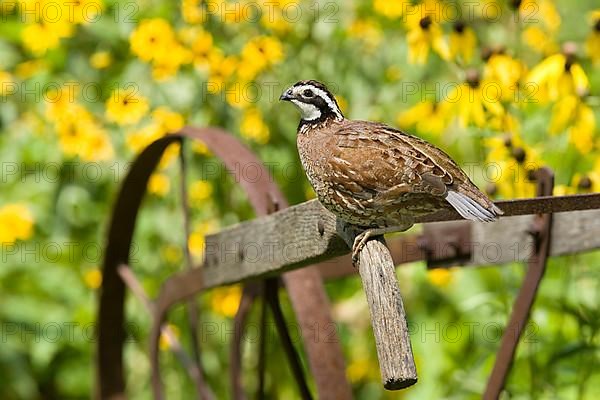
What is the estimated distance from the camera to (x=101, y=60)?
3797mm

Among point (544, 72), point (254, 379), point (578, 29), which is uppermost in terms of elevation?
point (544, 72)

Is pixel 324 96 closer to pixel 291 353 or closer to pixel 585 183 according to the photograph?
pixel 291 353

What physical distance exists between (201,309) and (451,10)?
1.45m

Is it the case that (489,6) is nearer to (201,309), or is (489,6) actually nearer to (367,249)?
(201,309)

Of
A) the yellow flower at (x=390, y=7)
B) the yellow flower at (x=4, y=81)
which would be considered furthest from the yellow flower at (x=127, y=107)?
the yellow flower at (x=390, y=7)

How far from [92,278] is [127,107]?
598mm

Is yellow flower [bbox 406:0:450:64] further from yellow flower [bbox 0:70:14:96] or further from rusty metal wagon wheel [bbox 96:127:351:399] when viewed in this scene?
yellow flower [bbox 0:70:14:96]

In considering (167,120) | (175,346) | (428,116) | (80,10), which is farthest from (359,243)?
(80,10)

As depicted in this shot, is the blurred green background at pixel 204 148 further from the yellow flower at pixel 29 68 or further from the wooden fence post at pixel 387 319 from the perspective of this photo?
the wooden fence post at pixel 387 319

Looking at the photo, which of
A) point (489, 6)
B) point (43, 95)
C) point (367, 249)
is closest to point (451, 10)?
point (489, 6)

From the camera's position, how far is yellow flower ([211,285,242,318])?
3635mm

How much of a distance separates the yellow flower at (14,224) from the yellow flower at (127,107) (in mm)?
491

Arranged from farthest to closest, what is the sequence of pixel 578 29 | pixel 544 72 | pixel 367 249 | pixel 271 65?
pixel 578 29
pixel 271 65
pixel 544 72
pixel 367 249

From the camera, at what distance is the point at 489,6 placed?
414cm
